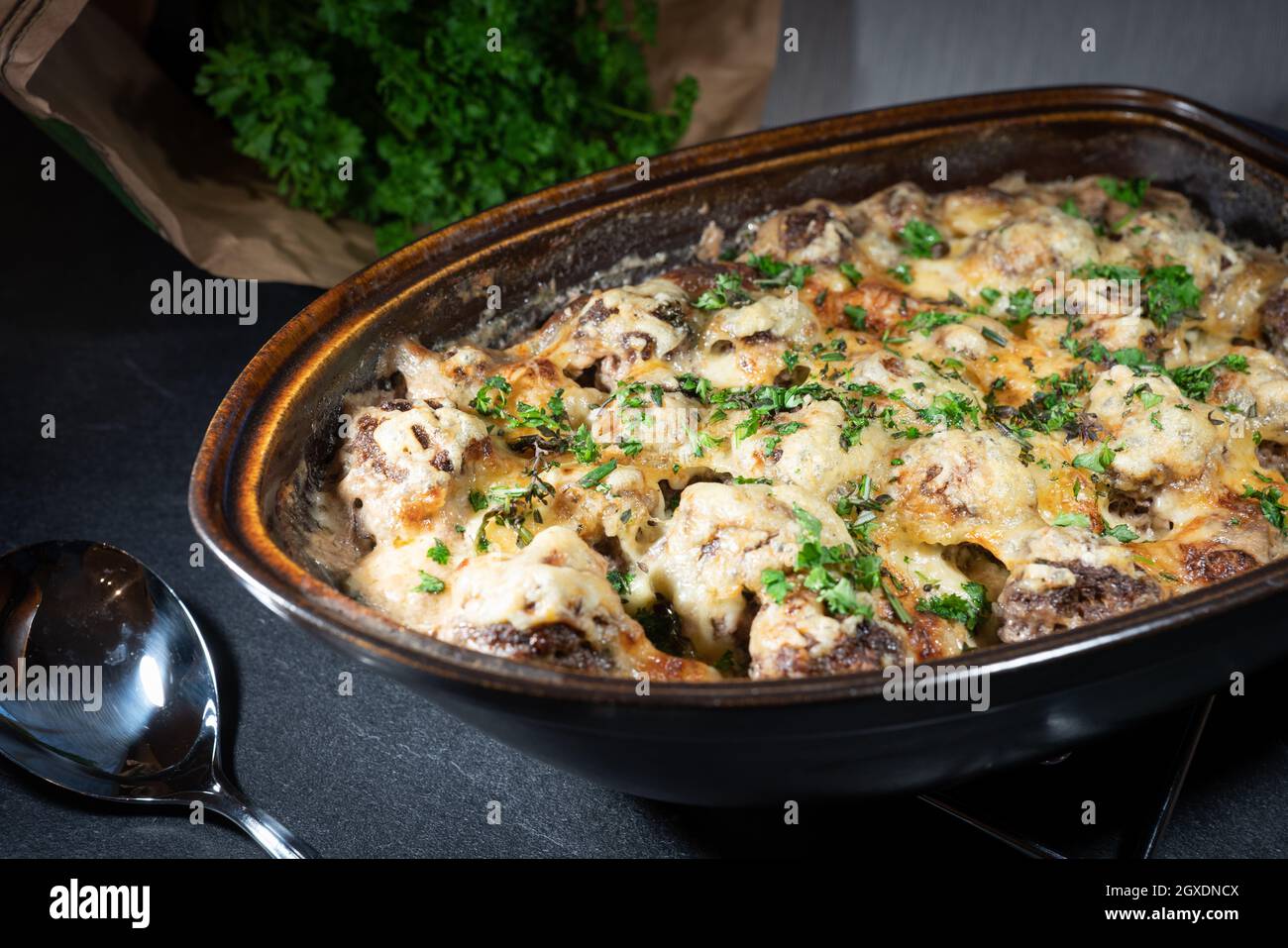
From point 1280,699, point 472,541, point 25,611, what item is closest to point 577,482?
point 472,541

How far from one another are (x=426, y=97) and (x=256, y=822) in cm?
195

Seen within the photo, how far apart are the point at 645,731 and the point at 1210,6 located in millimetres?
3093

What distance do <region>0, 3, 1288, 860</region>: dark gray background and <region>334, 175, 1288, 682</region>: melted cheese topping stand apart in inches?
16.4

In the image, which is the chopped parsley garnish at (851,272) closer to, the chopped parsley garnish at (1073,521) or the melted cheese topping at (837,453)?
the melted cheese topping at (837,453)

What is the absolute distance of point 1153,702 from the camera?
6.73 ft

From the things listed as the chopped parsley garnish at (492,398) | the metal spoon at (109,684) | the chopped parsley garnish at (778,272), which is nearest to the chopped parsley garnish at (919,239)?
the chopped parsley garnish at (778,272)

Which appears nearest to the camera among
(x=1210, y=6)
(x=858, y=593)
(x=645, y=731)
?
(x=645, y=731)

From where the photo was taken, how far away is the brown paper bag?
3.19m

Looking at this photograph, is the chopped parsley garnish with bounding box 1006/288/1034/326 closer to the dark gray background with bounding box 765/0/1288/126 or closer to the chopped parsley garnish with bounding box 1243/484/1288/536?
the chopped parsley garnish with bounding box 1243/484/1288/536

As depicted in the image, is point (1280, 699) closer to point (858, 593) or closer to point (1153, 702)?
point (1153, 702)

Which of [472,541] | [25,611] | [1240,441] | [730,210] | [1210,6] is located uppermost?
[1210,6]

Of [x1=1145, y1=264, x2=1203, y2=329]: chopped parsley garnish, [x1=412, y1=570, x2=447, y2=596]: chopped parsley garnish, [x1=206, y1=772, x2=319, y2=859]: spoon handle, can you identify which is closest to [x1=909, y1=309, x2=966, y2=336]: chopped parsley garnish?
[x1=1145, y1=264, x2=1203, y2=329]: chopped parsley garnish

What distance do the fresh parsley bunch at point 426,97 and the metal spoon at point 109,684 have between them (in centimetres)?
129

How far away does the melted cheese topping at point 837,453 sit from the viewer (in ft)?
6.55
